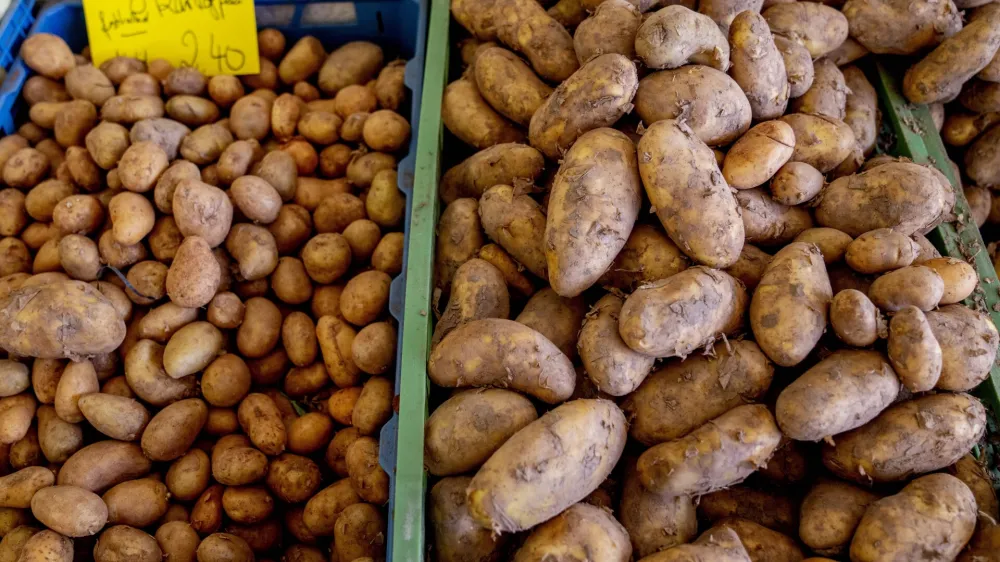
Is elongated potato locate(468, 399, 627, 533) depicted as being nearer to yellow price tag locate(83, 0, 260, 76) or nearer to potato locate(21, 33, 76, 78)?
yellow price tag locate(83, 0, 260, 76)

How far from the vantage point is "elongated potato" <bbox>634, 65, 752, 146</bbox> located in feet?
4.28

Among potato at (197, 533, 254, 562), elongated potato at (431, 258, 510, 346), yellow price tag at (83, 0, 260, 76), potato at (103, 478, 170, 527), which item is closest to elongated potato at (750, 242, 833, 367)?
elongated potato at (431, 258, 510, 346)

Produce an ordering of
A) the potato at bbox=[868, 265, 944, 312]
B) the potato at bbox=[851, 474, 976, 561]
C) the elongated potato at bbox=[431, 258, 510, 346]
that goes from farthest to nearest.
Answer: the elongated potato at bbox=[431, 258, 510, 346] < the potato at bbox=[868, 265, 944, 312] < the potato at bbox=[851, 474, 976, 561]

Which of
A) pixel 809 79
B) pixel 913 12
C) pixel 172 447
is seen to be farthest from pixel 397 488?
pixel 913 12

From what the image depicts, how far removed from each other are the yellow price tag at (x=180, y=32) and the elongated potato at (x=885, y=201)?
1.63 meters

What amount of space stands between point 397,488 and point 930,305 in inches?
37.2

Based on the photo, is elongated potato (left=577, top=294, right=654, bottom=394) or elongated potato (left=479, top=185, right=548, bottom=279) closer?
elongated potato (left=577, top=294, right=654, bottom=394)

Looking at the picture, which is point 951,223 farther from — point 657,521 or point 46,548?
point 46,548

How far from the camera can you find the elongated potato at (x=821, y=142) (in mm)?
1411

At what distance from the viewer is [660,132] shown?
124cm

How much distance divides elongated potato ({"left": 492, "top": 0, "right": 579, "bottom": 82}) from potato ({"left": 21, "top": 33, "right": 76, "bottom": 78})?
1303 mm

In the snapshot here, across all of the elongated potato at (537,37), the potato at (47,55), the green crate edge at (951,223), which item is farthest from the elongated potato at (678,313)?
the potato at (47,55)

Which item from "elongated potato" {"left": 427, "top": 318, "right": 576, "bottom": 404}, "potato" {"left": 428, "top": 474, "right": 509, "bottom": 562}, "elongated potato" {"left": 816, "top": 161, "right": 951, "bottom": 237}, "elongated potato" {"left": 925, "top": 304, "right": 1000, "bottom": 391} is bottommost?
"potato" {"left": 428, "top": 474, "right": 509, "bottom": 562}

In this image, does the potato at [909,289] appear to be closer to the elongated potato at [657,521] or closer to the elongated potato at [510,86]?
the elongated potato at [657,521]
